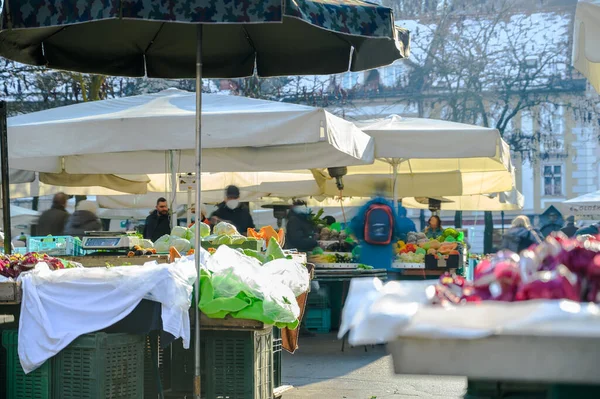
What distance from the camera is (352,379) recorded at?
329 inches

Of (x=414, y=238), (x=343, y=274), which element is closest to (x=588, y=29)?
(x=343, y=274)

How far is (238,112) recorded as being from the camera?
328 inches

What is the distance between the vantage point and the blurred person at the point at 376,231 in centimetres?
1065

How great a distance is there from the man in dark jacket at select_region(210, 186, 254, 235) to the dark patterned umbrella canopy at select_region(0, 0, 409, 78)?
4.64 metres

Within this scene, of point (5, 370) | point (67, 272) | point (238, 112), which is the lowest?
point (5, 370)

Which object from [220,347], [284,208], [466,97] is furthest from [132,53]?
[466,97]

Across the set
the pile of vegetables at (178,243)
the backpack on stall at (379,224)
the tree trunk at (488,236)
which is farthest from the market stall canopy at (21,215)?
the pile of vegetables at (178,243)

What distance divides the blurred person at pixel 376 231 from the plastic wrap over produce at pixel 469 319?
804 cm

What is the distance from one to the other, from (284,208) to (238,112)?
11.2 metres

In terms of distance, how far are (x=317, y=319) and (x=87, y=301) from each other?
637cm

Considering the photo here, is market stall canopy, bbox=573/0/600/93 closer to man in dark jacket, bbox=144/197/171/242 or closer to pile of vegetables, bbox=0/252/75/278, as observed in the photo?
pile of vegetables, bbox=0/252/75/278

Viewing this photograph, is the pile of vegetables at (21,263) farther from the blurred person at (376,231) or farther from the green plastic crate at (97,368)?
the blurred person at (376,231)

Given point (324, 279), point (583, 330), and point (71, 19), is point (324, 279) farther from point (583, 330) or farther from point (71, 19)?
point (583, 330)

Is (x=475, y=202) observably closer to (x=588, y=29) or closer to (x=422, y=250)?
(x=422, y=250)
